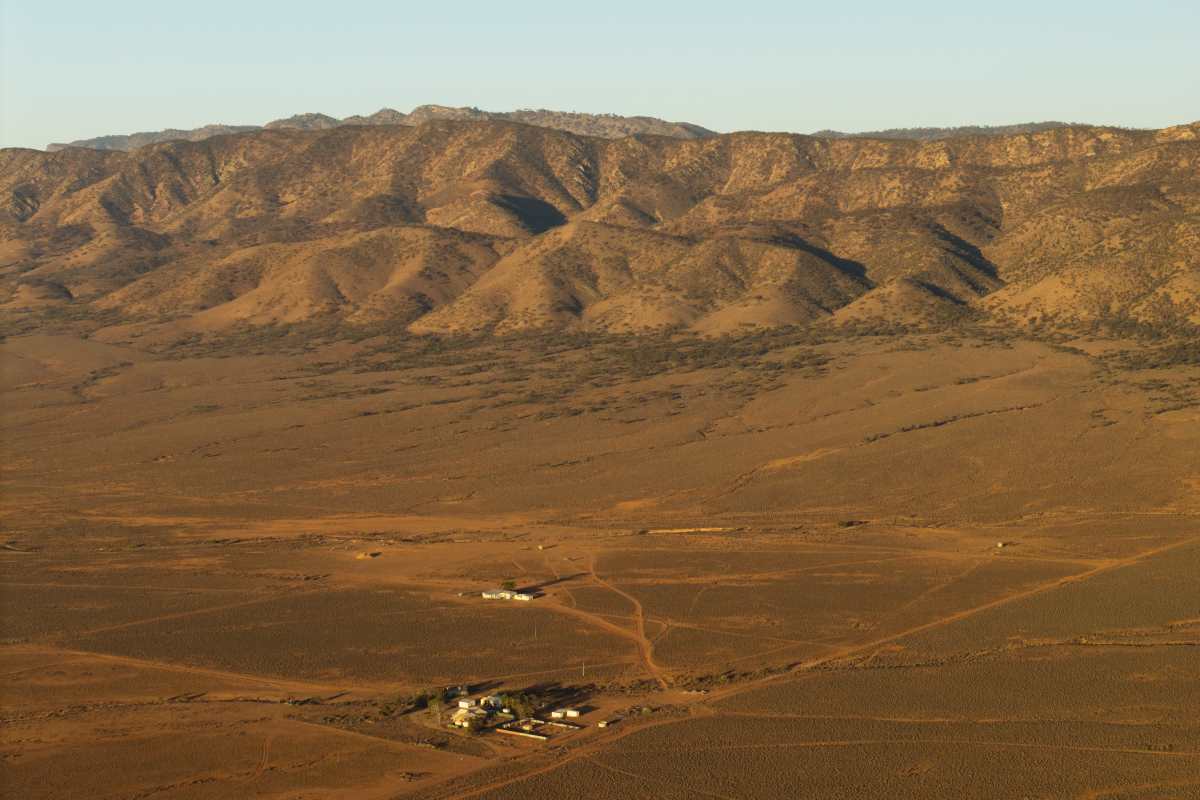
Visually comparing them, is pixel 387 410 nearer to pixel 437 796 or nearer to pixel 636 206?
pixel 437 796

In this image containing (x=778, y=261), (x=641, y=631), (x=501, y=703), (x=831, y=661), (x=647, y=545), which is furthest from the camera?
(x=778, y=261)

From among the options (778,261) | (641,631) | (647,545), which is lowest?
(641,631)

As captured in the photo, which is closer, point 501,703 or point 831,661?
point 501,703

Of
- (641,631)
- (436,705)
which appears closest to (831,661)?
(641,631)

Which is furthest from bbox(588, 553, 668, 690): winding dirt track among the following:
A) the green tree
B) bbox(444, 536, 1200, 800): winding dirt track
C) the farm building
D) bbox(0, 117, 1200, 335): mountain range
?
bbox(0, 117, 1200, 335): mountain range

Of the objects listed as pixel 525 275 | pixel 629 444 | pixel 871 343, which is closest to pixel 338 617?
pixel 629 444

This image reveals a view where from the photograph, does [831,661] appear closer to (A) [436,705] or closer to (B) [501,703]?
(B) [501,703]

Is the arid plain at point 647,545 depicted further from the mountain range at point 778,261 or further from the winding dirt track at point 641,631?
the mountain range at point 778,261

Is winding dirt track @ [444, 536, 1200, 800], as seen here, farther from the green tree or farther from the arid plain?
the green tree
